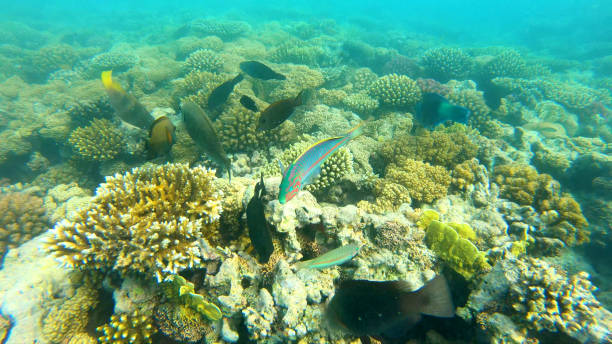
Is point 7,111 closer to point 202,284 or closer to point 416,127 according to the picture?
point 202,284

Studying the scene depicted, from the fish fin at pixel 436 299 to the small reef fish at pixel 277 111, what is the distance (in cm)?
273

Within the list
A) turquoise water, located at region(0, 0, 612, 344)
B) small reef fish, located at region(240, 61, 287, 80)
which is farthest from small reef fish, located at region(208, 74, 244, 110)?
small reef fish, located at region(240, 61, 287, 80)

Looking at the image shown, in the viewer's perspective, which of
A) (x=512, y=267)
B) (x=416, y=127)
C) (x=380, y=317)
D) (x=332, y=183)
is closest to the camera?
(x=380, y=317)

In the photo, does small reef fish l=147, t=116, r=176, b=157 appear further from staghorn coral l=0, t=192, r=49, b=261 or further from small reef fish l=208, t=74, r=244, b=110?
staghorn coral l=0, t=192, r=49, b=261

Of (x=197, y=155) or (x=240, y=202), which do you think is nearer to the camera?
(x=240, y=202)

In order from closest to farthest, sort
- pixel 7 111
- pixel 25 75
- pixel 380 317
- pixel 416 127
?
pixel 380 317
pixel 416 127
pixel 7 111
pixel 25 75

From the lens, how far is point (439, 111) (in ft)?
13.8

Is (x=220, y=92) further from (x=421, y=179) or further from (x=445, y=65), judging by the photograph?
(x=445, y=65)

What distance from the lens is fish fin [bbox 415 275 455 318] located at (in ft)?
6.98

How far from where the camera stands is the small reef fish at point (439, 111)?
414 centimetres

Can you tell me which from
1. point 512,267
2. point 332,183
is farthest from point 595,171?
point 332,183

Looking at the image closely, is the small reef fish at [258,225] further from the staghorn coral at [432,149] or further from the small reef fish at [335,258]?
the staghorn coral at [432,149]

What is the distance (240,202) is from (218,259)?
801mm

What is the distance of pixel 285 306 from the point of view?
2.17 metres
